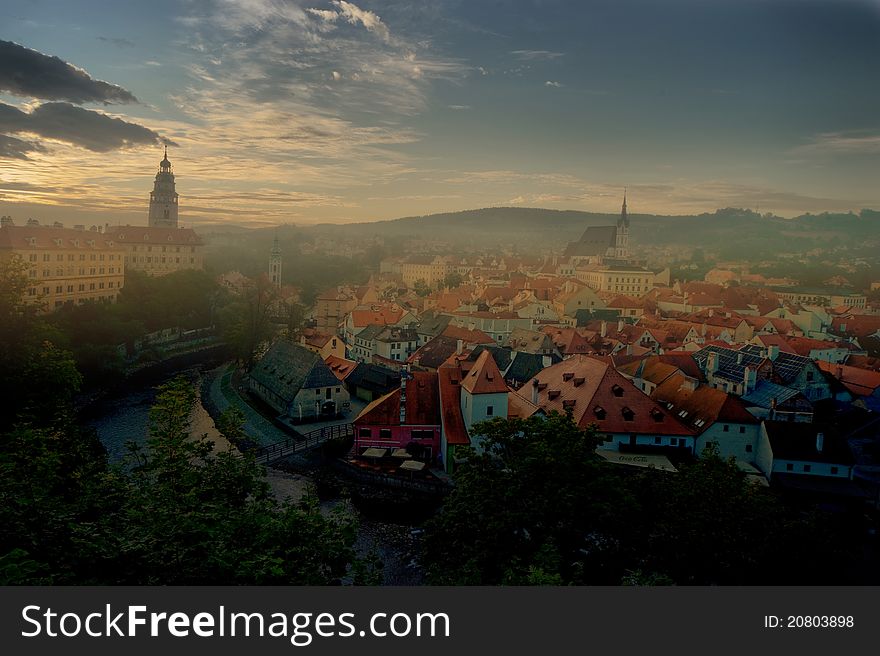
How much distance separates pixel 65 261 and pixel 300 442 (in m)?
14.8

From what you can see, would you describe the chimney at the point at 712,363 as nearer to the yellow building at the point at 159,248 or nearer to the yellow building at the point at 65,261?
the yellow building at the point at 65,261

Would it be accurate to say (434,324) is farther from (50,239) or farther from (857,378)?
(50,239)

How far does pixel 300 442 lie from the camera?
12.8m

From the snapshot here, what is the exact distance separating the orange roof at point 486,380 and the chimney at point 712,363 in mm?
6325

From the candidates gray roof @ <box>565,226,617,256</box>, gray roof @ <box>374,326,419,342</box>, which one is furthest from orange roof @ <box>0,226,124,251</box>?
gray roof @ <box>565,226,617,256</box>

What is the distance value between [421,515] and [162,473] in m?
5.11

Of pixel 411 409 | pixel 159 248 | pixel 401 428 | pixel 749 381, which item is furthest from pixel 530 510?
pixel 159 248

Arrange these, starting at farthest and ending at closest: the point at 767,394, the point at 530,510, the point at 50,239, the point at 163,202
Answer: the point at 163,202 → the point at 50,239 → the point at 767,394 → the point at 530,510

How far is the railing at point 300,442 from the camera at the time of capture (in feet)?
39.6

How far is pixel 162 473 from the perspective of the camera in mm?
5738

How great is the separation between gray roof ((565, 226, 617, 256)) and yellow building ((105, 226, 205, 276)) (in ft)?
127

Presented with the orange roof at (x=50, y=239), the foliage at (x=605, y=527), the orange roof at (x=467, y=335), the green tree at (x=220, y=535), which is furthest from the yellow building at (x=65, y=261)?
the foliage at (x=605, y=527)

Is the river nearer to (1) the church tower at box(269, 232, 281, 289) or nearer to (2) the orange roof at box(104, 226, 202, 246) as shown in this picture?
(2) the orange roof at box(104, 226, 202, 246)

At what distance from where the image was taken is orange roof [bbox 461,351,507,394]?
11.2 meters
